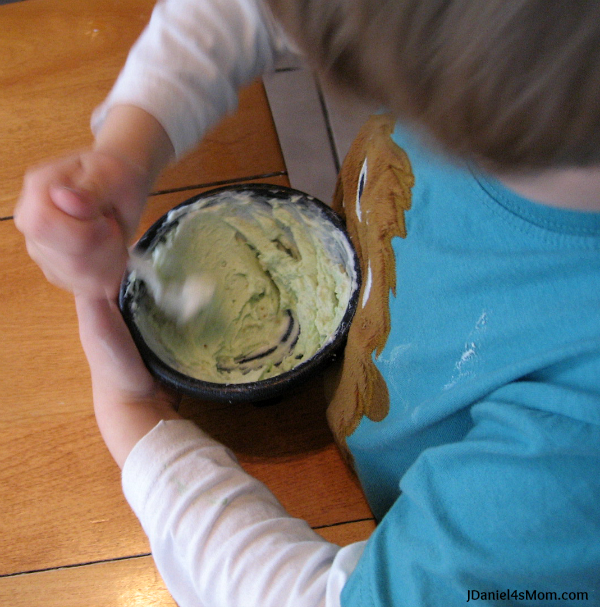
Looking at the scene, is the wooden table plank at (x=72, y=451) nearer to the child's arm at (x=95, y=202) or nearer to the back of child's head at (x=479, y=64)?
the child's arm at (x=95, y=202)

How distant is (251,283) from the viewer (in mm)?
609

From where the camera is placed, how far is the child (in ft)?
0.65

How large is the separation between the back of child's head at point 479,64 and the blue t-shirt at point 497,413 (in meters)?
0.07

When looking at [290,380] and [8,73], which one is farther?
[8,73]

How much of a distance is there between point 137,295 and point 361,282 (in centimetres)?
23

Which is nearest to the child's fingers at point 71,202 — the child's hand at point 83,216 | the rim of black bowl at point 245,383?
the child's hand at point 83,216

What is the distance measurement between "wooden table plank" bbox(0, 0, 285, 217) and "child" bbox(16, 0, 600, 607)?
8 centimetres

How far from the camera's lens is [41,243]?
39cm

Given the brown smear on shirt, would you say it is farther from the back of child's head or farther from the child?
the back of child's head

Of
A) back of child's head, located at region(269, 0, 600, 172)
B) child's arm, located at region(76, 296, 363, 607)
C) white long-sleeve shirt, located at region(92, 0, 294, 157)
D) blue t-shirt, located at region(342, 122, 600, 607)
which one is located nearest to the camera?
back of child's head, located at region(269, 0, 600, 172)

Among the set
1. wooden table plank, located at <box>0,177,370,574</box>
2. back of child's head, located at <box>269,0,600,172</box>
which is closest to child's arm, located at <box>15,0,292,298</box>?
wooden table plank, located at <box>0,177,370,574</box>

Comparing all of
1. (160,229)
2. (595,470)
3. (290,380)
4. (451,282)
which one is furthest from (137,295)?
(595,470)

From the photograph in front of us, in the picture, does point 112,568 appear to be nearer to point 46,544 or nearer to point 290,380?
point 46,544

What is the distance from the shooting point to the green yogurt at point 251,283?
0.54 meters
